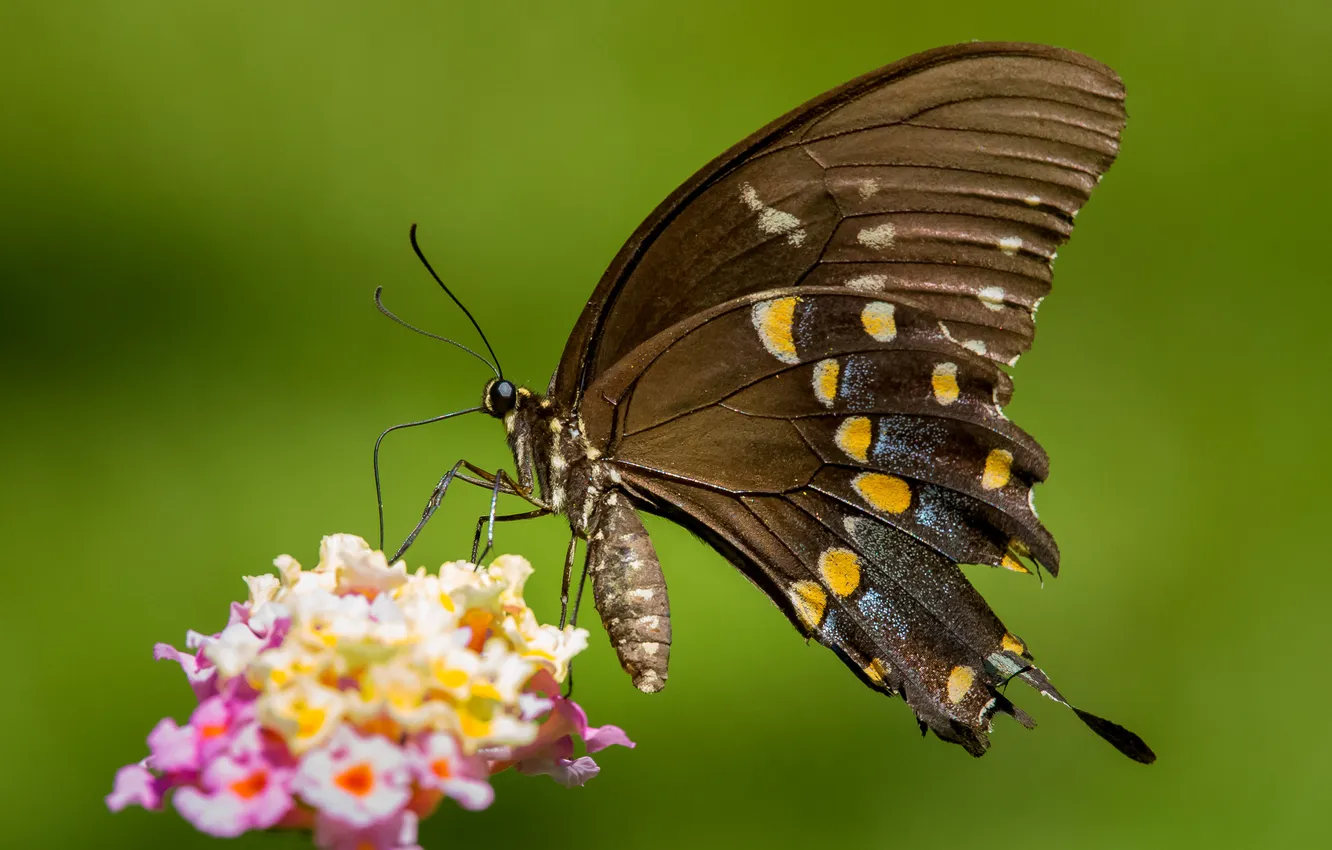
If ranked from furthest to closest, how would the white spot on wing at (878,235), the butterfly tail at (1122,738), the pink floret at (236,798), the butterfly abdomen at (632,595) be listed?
the white spot on wing at (878,235) < the butterfly abdomen at (632,595) < the butterfly tail at (1122,738) < the pink floret at (236,798)

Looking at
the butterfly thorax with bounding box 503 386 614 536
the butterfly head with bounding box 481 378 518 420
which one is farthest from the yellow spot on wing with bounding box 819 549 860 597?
the butterfly head with bounding box 481 378 518 420

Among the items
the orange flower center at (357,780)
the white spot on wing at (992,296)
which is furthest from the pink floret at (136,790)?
the white spot on wing at (992,296)

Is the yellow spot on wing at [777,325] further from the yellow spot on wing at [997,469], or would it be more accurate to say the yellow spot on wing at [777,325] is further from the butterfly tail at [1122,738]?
the butterfly tail at [1122,738]

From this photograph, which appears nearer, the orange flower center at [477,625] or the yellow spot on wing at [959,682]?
the orange flower center at [477,625]

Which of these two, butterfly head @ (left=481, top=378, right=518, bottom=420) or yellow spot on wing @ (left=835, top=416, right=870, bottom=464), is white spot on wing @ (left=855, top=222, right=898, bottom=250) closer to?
yellow spot on wing @ (left=835, top=416, right=870, bottom=464)

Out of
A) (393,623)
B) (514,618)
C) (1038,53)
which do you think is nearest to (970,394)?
(1038,53)

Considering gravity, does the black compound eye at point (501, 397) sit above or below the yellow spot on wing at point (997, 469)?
above

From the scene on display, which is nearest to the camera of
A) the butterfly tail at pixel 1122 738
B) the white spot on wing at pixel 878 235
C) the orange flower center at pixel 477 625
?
the orange flower center at pixel 477 625
